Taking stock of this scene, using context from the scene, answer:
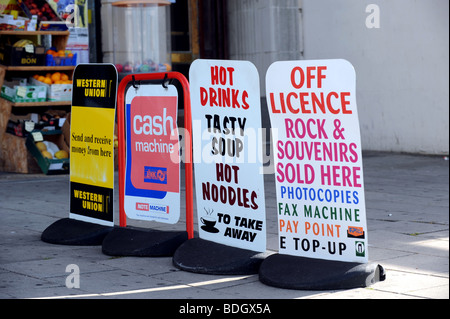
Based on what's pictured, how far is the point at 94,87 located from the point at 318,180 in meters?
2.31

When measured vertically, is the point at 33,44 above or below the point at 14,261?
above

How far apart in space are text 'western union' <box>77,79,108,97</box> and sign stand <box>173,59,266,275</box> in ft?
3.19

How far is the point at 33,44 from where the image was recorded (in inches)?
446

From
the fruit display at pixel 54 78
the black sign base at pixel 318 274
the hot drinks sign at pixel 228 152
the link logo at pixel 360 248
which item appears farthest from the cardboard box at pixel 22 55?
the link logo at pixel 360 248

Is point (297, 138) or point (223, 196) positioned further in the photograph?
point (223, 196)

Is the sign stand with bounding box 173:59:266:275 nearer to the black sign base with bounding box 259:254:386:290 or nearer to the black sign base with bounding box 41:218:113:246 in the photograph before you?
the black sign base with bounding box 259:254:386:290

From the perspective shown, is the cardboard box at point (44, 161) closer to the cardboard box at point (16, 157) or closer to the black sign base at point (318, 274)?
the cardboard box at point (16, 157)

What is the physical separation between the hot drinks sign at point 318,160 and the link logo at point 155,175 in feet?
3.77

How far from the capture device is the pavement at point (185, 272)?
4766 millimetres

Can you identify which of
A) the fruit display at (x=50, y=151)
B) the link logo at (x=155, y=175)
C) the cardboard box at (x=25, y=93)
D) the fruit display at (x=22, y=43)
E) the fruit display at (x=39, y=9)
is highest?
the fruit display at (x=39, y=9)

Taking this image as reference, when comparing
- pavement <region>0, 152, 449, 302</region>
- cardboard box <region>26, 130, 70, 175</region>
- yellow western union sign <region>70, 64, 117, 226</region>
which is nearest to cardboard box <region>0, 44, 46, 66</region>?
cardboard box <region>26, 130, 70, 175</region>
